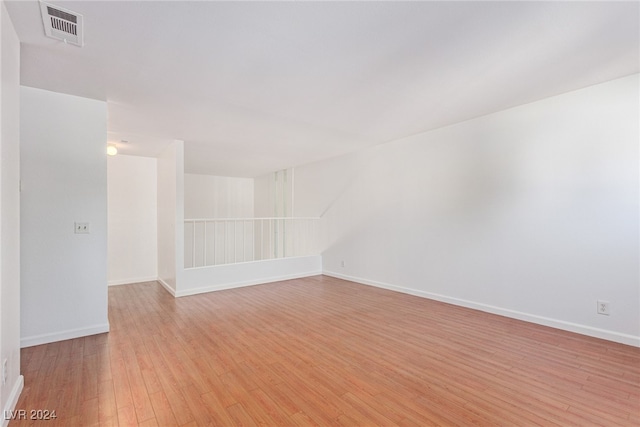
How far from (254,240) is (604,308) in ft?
24.1

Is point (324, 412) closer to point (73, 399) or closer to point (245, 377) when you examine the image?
point (245, 377)

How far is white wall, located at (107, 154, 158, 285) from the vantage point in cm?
495

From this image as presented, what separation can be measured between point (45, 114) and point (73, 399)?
2524mm

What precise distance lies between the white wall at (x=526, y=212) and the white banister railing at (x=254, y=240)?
76.9 inches

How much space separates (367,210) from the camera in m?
4.96

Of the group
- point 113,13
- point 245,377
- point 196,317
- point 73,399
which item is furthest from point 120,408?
point 113,13

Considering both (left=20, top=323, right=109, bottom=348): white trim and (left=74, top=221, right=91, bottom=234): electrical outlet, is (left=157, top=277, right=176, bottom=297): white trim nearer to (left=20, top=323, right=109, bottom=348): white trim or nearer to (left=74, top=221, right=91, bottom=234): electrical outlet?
(left=20, top=323, right=109, bottom=348): white trim

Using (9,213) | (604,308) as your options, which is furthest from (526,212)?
(9,213)

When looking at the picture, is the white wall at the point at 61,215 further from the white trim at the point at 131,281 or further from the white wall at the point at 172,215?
the white trim at the point at 131,281

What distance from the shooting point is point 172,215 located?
4379mm

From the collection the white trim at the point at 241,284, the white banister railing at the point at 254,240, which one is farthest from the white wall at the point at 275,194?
the white trim at the point at 241,284

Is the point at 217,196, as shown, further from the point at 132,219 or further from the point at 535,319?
the point at 535,319

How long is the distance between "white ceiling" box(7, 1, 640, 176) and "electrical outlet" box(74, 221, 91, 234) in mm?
1269

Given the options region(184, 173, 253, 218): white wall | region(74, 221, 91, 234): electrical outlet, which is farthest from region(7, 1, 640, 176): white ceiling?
region(184, 173, 253, 218): white wall
